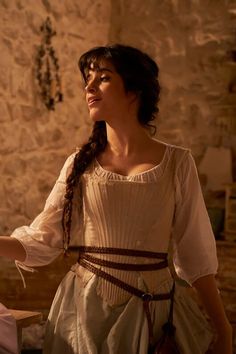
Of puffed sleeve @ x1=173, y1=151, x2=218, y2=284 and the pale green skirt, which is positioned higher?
puffed sleeve @ x1=173, y1=151, x2=218, y2=284

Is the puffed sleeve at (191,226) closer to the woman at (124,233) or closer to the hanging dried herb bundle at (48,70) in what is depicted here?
the woman at (124,233)

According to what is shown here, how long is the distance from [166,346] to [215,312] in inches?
6.8

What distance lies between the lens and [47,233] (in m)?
1.56

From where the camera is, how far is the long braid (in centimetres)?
153

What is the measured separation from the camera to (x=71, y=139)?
396 centimetres

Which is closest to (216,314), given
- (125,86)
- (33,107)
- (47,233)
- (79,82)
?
(47,233)

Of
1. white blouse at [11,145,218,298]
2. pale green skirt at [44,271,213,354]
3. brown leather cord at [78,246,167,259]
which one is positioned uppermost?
white blouse at [11,145,218,298]

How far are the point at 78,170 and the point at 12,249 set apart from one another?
27 centimetres

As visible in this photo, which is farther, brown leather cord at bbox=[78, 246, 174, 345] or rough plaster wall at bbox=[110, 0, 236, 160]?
rough plaster wall at bbox=[110, 0, 236, 160]

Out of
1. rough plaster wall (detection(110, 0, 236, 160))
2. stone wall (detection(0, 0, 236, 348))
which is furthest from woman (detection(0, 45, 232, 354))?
rough plaster wall (detection(110, 0, 236, 160))

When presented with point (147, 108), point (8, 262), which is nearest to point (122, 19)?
point (8, 262)

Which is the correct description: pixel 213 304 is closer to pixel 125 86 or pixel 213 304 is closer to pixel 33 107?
pixel 125 86

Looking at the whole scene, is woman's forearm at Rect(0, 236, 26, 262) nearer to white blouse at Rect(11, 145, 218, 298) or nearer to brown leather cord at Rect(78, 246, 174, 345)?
white blouse at Rect(11, 145, 218, 298)

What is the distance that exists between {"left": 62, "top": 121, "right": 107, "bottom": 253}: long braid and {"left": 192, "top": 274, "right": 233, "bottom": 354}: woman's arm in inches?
14.9
